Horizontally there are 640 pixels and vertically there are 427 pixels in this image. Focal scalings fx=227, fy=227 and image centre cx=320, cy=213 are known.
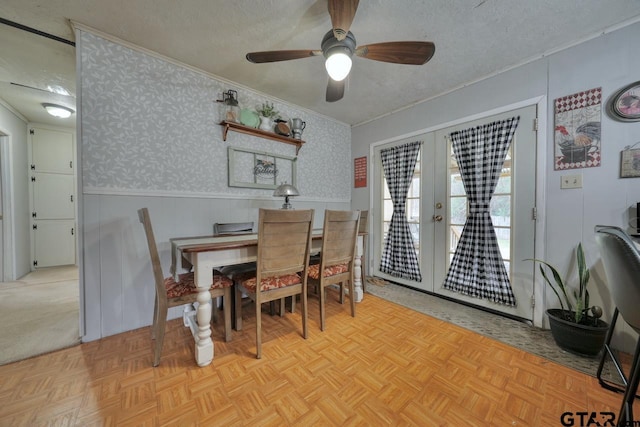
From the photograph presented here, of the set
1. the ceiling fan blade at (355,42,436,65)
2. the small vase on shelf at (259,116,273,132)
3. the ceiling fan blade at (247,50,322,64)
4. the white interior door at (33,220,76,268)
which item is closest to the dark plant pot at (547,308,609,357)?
the ceiling fan blade at (355,42,436,65)

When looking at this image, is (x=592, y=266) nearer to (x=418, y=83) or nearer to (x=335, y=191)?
(x=418, y=83)

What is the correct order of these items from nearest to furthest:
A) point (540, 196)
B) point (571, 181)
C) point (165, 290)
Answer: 1. point (165, 290)
2. point (571, 181)
3. point (540, 196)

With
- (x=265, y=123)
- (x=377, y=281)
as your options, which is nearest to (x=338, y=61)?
(x=265, y=123)

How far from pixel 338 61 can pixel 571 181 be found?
81.3 inches

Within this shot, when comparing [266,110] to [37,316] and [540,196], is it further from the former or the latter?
[37,316]

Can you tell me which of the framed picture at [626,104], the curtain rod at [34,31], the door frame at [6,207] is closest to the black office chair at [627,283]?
the framed picture at [626,104]

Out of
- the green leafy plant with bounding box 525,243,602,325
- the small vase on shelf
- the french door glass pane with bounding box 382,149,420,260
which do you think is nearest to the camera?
the green leafy plant with bounding box 525,243,602,325

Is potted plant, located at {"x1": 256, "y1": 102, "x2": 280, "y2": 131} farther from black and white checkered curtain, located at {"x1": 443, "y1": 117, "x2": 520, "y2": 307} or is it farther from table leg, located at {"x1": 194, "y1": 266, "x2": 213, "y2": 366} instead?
black and white checkered curtain, located at {"x1": 443, "y1": 117, "x2": 520, "y2": 307}

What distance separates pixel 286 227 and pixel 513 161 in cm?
218

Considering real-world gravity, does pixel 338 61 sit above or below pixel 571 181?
above

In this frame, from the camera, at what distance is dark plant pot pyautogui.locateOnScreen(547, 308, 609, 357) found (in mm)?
1508

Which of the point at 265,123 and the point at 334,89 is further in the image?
the point at 265,123

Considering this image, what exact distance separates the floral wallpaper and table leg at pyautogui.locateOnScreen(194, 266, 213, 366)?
112 centimetres

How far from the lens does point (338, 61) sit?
1484mm
